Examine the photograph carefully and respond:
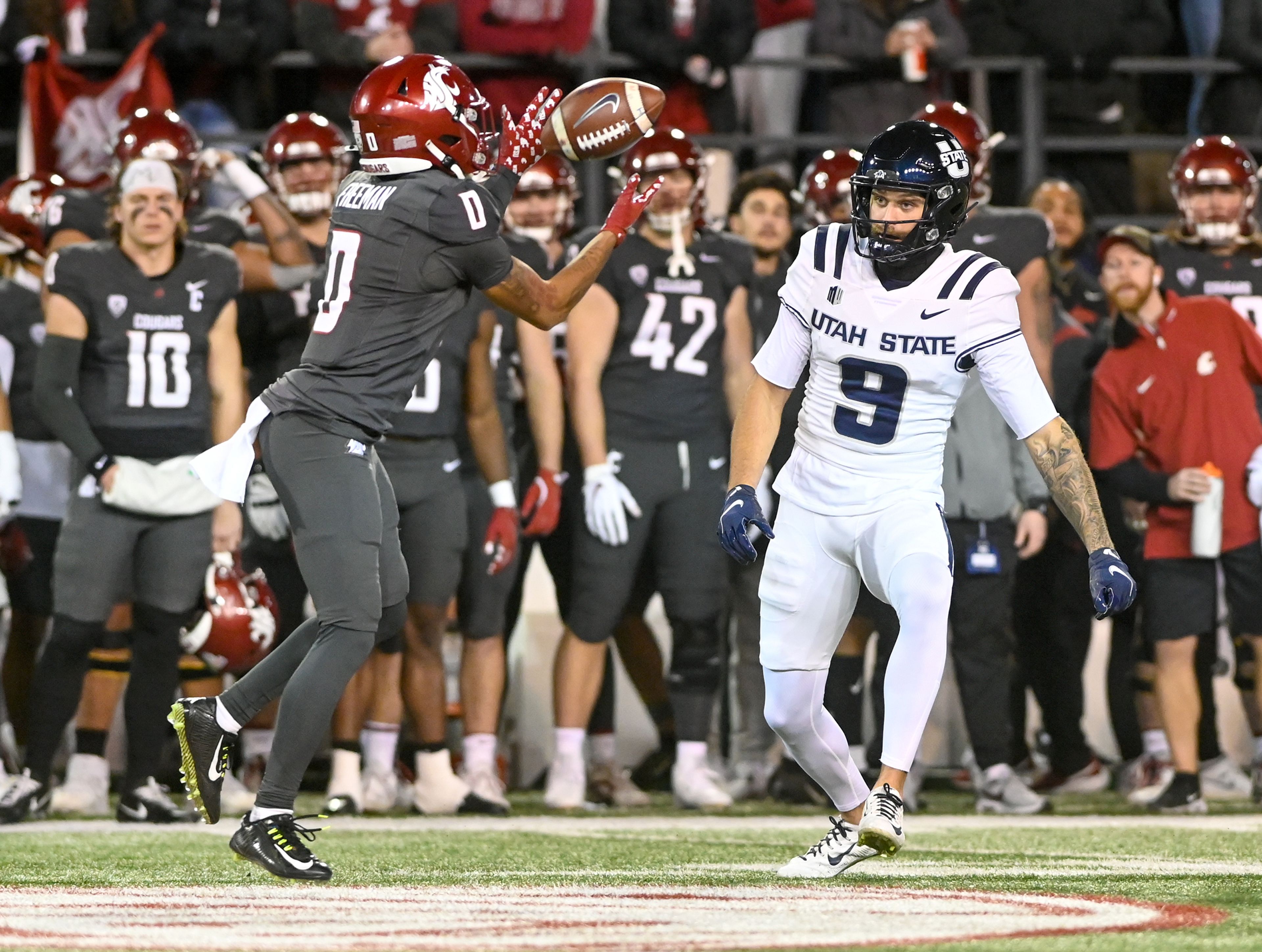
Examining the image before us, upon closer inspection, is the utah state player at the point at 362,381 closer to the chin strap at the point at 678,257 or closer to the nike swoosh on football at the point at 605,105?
the nike swoosh on football at the point at 605,105

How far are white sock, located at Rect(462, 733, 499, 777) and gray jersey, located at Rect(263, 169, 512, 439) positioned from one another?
2.21 metres

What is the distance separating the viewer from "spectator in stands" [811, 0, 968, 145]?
28.8 ft

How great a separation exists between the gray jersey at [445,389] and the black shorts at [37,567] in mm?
1387

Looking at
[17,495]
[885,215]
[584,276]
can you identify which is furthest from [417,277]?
[17,495]

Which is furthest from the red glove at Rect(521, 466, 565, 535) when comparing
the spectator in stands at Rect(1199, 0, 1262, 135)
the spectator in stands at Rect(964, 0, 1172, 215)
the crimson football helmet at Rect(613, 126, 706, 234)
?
the spectator in stands at Rect(1199, 0, 1262, 135)

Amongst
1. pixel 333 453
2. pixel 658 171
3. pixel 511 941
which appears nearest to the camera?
pixel 511 941

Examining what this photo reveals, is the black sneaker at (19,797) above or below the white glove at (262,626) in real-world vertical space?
below

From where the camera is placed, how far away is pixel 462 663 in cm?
672

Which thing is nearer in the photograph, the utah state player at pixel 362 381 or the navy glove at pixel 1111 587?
the navy glove at pixel 1111 587

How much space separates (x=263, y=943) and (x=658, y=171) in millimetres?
4076

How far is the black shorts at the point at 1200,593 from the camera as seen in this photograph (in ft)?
22.0

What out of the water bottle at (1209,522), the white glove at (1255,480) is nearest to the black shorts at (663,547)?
the water bottle at (1209,522)

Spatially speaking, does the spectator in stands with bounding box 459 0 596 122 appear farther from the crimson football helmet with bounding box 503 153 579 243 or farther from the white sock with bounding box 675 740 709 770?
the white sock with bounding box 675 740 709 770

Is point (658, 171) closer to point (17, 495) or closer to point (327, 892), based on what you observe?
point (17, 495)
